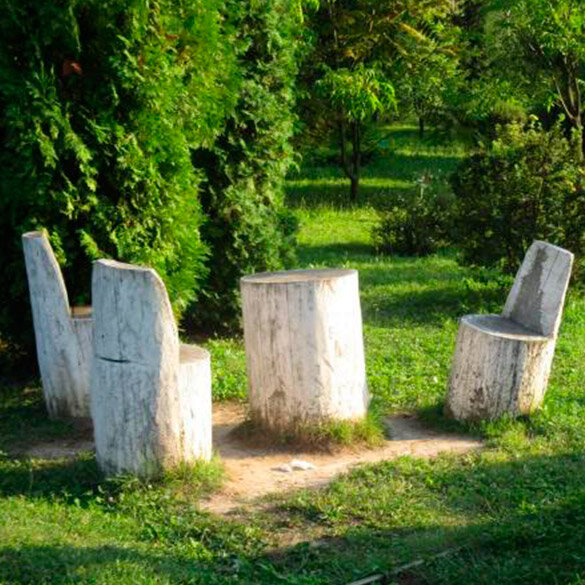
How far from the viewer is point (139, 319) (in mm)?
5801

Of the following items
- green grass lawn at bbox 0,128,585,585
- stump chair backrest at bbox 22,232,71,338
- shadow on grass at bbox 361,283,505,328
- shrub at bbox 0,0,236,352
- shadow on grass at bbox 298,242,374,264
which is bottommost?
green grass lawn at bbox 0,128,585,585

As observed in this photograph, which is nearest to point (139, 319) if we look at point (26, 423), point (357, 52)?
point (26, 423)

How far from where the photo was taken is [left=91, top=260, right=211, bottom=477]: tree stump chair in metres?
5.81

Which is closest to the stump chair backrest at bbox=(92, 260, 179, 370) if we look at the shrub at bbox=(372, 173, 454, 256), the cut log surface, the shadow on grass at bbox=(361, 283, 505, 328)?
the cut log surface

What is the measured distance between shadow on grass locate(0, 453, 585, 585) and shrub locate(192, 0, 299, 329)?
368 cm

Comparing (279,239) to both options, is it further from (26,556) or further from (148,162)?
(26,556)

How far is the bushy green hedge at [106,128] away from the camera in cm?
743

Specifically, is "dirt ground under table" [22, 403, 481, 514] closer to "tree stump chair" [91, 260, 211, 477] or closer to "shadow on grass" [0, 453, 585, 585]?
"shadow on grass" [0, 453, 585, 585]

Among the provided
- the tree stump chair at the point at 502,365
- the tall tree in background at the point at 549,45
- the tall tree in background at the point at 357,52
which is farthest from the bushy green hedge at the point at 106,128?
the tall tree in background at the point at 357,52

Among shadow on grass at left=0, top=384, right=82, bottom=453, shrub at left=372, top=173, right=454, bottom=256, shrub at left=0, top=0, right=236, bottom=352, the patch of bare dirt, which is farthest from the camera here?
shrub at left=372, top=173, right=454, bottom=256

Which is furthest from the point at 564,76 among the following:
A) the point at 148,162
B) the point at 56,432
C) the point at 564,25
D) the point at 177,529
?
the point at 177,529

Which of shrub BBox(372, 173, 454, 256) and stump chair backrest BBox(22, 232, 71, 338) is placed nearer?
stump chair backrest BBox(22, 232, 71, 338)

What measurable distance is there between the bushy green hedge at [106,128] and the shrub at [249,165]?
0.59 metres

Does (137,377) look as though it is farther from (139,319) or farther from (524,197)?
(524,197)
